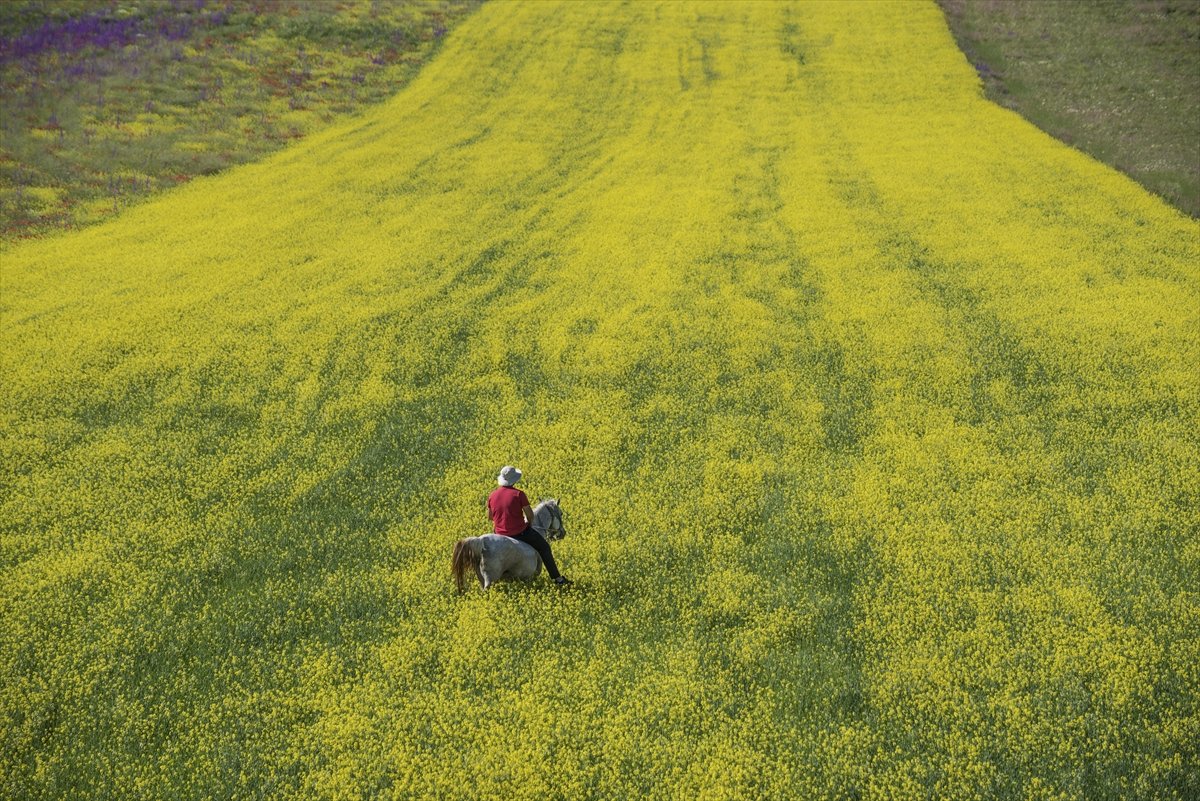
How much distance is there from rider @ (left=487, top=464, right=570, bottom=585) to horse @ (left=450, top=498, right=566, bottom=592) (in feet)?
0.29

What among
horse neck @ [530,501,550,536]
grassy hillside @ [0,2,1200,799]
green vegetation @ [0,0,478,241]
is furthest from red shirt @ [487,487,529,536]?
green vegetation @ [0,0,478,241]

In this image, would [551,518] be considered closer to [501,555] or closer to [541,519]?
[541,519]

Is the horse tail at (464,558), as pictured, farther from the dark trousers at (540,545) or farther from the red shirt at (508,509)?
the dark trousers at (540,545)

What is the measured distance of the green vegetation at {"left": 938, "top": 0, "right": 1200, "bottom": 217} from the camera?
2648cm

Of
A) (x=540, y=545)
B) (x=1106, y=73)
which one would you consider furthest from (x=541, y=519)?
(x=1106, y=73)

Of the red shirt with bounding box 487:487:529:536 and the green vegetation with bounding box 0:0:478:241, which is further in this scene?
the green vegetation with bounding box 0:0:478:241

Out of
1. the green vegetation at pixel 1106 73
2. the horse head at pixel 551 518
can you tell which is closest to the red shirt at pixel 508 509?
the horse head at pixel 551 518

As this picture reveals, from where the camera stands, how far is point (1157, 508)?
11.6m

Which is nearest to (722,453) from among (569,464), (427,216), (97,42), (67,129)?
(569,464)

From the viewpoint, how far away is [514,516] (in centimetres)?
981

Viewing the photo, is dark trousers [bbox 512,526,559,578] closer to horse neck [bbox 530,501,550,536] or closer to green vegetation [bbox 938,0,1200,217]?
horse neck [bbox 530,501,550,536]

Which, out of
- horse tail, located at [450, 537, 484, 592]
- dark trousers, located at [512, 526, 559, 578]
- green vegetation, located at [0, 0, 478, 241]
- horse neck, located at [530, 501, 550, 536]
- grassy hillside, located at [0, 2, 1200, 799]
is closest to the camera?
grassy hillside, located at [0, 2, 1200, 799]

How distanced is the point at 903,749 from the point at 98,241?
22.8m

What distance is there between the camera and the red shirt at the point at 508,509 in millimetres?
9742
